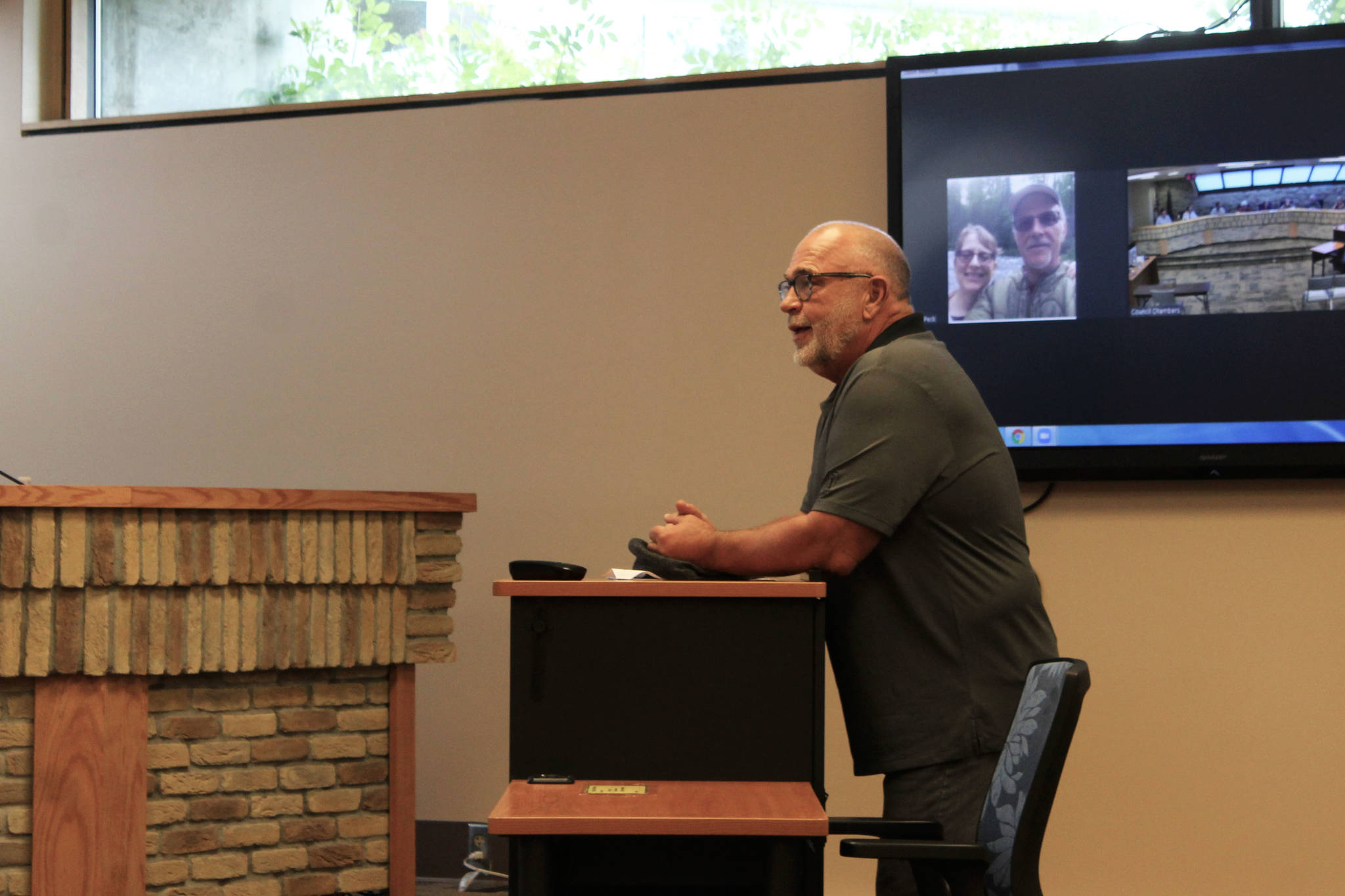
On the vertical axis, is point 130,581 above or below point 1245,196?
below

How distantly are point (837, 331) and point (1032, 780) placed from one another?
0.90 metres

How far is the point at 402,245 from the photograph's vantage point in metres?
3.72

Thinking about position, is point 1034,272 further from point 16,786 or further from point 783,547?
point 16,786

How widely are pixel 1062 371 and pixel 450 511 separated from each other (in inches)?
67.1

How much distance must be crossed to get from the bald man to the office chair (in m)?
0.14

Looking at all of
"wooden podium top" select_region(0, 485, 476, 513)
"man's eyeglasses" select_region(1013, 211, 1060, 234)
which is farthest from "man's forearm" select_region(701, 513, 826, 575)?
"man's eyeglasses" select_region(1013, 211, 1060, 234)

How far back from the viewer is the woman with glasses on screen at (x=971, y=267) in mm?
3270

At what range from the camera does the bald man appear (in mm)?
1822

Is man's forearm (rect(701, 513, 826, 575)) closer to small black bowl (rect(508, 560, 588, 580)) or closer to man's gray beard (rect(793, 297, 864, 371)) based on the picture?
small black bowl (rect(508, 560, 588, 580))

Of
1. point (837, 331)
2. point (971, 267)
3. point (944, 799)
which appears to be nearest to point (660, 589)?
point (944, 799)

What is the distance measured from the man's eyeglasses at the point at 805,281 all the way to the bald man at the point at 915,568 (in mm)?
196

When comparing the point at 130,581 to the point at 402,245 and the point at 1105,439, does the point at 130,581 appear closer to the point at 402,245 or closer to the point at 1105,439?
the point at 402,245

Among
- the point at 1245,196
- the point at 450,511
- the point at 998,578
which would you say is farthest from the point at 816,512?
the point at 1245,196

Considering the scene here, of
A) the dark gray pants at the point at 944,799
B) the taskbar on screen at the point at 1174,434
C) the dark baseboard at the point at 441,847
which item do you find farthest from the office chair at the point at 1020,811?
the dark baseboard at the point at 441,847
